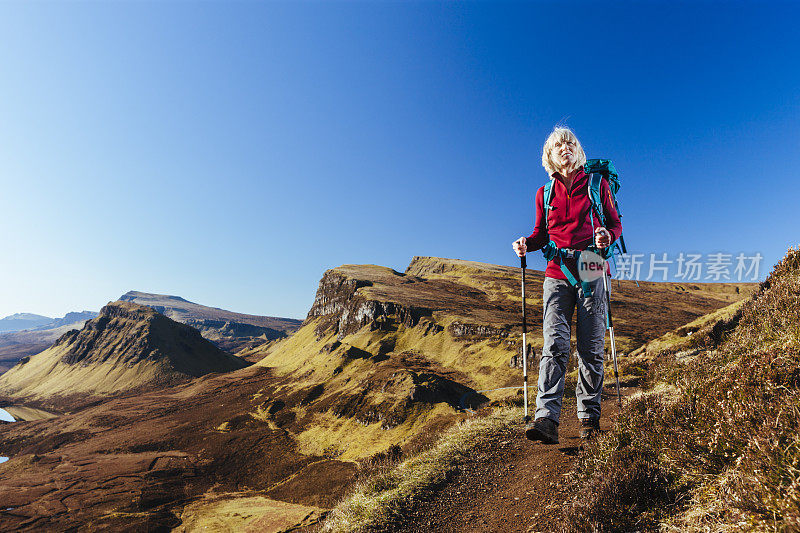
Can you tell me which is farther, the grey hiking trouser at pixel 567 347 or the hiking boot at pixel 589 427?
the hiking boot at pixel 589 427

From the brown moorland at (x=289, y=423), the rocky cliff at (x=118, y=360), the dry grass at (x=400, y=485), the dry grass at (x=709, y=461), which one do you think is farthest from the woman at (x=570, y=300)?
the rocky cliff at (x=118, y=360)

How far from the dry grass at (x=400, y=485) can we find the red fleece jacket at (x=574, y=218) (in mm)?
2943

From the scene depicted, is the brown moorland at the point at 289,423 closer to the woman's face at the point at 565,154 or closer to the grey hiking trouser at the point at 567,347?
the grey hiking trouser at the point at 567,347

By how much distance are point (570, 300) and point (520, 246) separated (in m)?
0.79

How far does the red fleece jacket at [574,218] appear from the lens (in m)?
3.82

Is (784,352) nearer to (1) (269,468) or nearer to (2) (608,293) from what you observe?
(2) (608,293)

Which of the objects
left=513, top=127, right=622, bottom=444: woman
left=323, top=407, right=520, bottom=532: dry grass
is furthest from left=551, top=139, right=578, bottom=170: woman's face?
left=323, top=407, right=520, bottom=532: dry grass

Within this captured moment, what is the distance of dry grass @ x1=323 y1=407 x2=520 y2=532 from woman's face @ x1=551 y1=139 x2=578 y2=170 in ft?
13.3

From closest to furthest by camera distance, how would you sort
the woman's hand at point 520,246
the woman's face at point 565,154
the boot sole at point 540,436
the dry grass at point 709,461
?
the dry grass at point 709,461 → the boot sole at point 540,436 → the woman's face at point 565,154 → the woman's hand at point 520,246

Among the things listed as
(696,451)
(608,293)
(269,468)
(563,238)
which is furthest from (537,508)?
(269,468)

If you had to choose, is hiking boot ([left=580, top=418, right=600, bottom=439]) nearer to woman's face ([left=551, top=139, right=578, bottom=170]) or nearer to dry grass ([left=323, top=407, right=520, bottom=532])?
dry grass ([left=323, top=407, right=520, bottom=532])

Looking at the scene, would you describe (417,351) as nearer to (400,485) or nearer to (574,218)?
(400,485)

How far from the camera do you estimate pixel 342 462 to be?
30375 mm

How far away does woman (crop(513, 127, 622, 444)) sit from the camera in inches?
144
